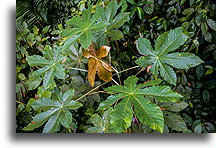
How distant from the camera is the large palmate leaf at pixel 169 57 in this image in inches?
47.4

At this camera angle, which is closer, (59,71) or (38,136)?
(59,71)

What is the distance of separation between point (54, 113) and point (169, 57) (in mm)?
587

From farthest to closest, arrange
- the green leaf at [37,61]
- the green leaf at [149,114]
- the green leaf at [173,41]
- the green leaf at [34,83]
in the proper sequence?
the green leaf at [34,83]
the green leaf at [37,61]
the green leaf at [173,41]
the green leaf at [149,114]

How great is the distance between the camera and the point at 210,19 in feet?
4.35

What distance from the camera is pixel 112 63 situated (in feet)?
4.66

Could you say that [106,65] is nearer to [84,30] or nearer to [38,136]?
[84,30]

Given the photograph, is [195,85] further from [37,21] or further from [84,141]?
[37,21]

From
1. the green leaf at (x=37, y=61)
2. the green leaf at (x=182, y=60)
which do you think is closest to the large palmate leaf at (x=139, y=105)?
the green leaf at (x=182, y=60)

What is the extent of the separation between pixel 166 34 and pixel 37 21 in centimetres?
67

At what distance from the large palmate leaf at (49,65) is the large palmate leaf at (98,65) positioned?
127mm

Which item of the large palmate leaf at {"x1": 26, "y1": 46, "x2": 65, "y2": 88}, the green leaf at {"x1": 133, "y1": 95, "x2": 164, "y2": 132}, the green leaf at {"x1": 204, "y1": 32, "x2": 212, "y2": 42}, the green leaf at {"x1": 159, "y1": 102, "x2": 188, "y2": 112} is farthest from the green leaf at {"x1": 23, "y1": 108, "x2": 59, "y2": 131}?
the green leaf at {"x1": 204, "y1": 32, "x2": 212, "y2": 42}

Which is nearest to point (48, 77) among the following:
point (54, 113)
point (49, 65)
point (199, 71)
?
point (49, 65)

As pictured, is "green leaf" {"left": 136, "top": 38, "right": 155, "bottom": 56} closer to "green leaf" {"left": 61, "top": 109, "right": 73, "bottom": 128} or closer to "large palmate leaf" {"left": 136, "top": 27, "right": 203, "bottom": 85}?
"large palmate leaf" {"left": 136, "top": 27, "right": 203, "bottom": 85}

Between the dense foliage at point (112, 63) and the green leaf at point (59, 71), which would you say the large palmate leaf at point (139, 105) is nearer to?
the dense foliage at point (112, 63)
